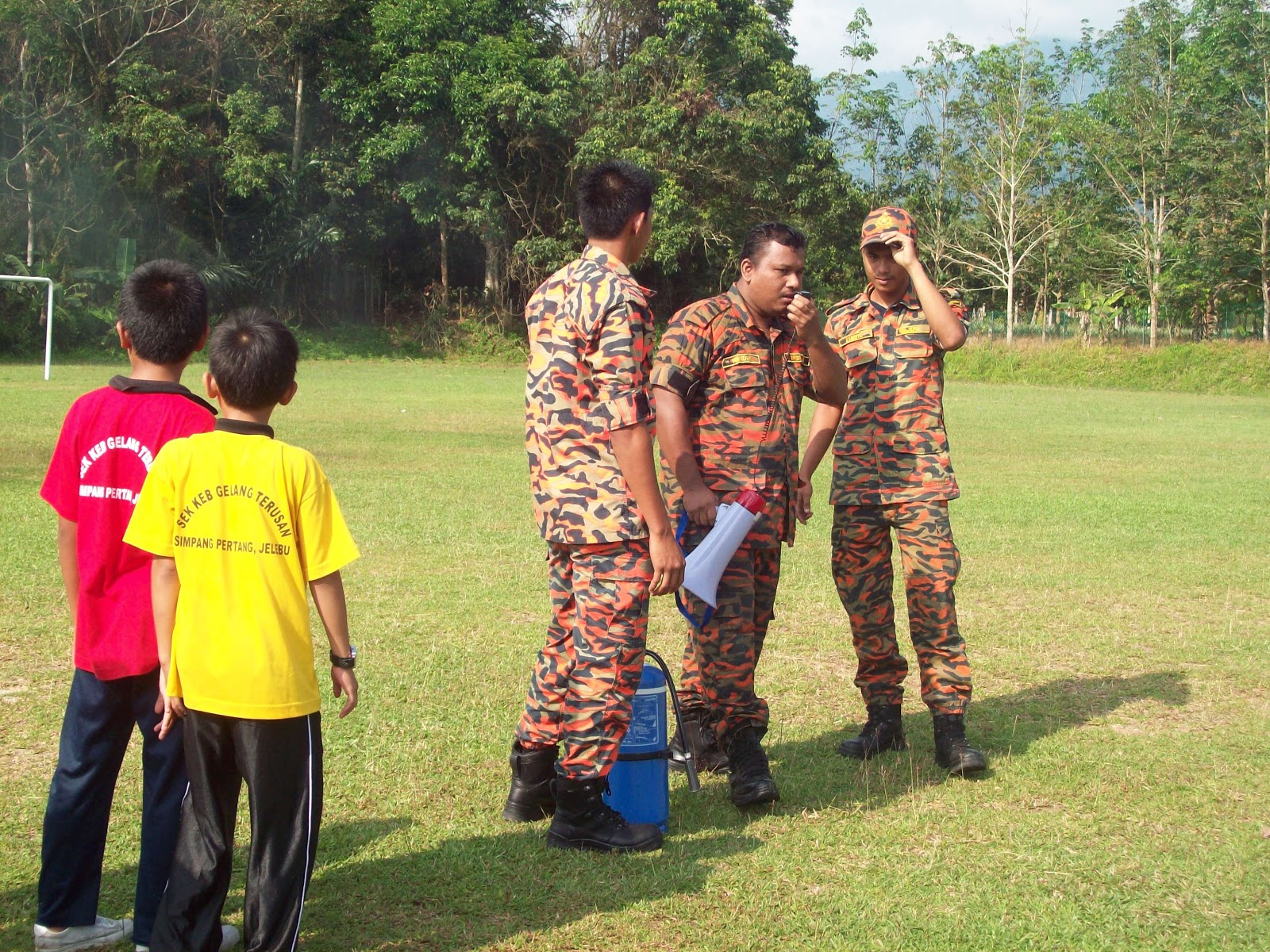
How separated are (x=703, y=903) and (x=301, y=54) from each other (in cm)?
3816

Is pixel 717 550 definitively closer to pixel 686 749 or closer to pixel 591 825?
pixel 686 749

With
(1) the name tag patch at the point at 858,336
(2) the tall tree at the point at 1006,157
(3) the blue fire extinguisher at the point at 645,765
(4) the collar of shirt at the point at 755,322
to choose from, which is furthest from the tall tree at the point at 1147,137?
(3) the blue fire extinguisher at the point at 645,765

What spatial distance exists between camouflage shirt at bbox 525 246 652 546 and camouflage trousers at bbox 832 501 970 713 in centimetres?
148

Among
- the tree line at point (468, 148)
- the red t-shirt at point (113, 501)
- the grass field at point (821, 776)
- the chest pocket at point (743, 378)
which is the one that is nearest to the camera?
the red t-shirt at point (113, 501)

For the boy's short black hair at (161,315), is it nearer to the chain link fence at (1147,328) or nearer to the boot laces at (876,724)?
the boot laces at (876,724)

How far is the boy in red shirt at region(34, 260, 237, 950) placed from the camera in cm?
298

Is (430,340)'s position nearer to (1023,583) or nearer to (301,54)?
(301,54)

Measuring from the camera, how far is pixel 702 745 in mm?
4598

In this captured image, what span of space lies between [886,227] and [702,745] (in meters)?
2.03

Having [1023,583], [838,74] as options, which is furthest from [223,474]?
[838,74]

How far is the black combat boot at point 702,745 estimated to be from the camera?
4543mm

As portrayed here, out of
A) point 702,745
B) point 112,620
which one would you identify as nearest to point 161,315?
point 112,620

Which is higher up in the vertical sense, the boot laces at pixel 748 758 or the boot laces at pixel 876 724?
the boot laces at pixel 748 758

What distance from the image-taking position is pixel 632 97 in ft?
128
